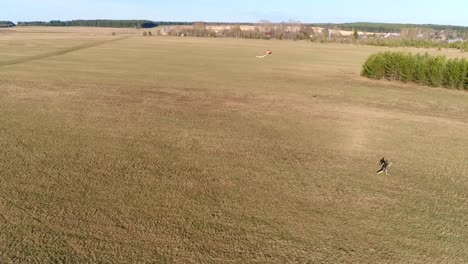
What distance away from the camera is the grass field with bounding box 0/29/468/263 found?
10109mm

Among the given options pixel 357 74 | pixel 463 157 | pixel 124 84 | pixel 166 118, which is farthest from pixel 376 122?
pixel 357 74

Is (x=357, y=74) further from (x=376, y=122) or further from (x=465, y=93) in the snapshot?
(x=376, y=122)

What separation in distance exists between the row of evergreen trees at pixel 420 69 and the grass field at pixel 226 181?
12.2m

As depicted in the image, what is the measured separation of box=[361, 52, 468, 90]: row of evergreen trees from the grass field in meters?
12.2

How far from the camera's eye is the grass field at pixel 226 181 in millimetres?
10109

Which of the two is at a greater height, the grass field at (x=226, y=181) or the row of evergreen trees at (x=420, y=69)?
the row of evergreen trees at (x=420, y=69)

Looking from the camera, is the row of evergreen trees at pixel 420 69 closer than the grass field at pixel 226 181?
No

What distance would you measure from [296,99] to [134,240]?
23939 millimetres

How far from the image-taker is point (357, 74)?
5219 cm

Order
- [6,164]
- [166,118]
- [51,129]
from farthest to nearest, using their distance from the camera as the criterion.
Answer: [166,118], [51,129], [6,164]

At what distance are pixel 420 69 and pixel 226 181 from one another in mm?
35925

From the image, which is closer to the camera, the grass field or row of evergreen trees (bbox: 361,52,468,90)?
the grass field

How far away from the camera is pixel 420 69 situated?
141ft

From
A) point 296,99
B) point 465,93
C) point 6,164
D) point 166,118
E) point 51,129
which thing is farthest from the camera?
point 465,93
